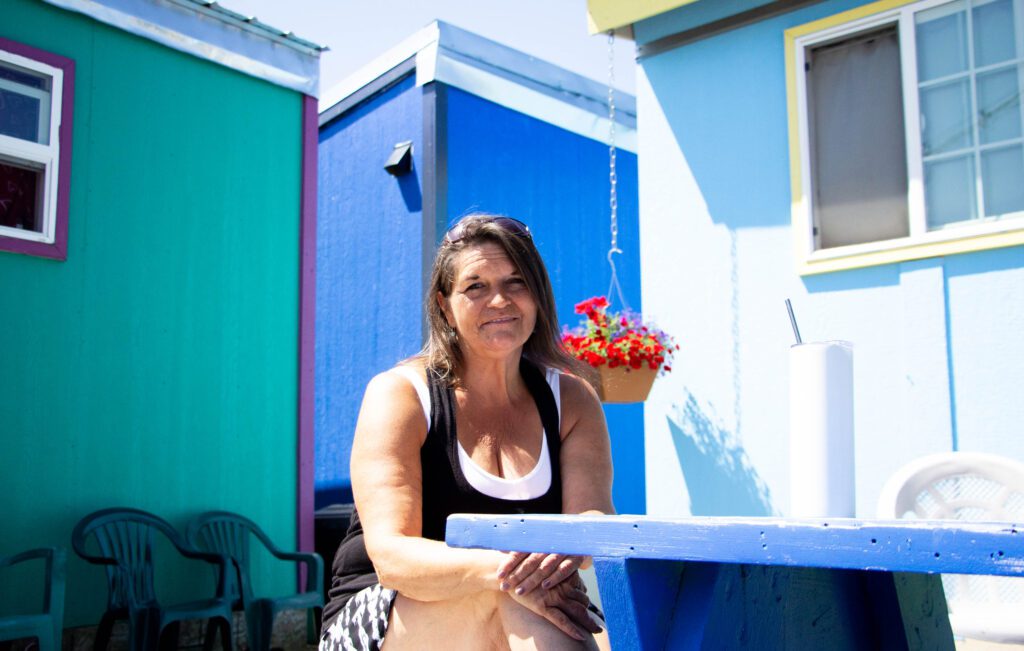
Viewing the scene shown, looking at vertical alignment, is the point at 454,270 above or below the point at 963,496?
above

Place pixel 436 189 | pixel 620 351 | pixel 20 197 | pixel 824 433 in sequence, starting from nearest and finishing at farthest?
pixel 824 433, pixel 20 197, pixel 620 351, pixel 436 189

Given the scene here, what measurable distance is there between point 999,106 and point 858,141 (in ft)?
2.11

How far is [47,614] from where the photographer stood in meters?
4.04

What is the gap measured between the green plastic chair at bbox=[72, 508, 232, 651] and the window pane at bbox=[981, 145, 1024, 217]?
162 inches

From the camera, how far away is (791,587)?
4.99 ft

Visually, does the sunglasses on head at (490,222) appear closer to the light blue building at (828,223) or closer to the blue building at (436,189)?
the light blue building at (828,223)

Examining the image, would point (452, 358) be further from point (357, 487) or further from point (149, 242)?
point (149, 242)

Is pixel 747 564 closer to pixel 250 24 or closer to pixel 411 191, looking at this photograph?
pixel 250 24

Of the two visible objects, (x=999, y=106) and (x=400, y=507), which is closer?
(x=400, y=507)

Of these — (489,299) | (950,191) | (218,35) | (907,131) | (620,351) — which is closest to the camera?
(489,299)

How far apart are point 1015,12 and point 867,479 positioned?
2274 millimetres

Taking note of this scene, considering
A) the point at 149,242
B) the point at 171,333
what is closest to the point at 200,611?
the point at 171,333

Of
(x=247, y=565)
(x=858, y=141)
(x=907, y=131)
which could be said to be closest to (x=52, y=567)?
(x=247, y=565)

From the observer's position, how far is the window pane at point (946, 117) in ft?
14.7
